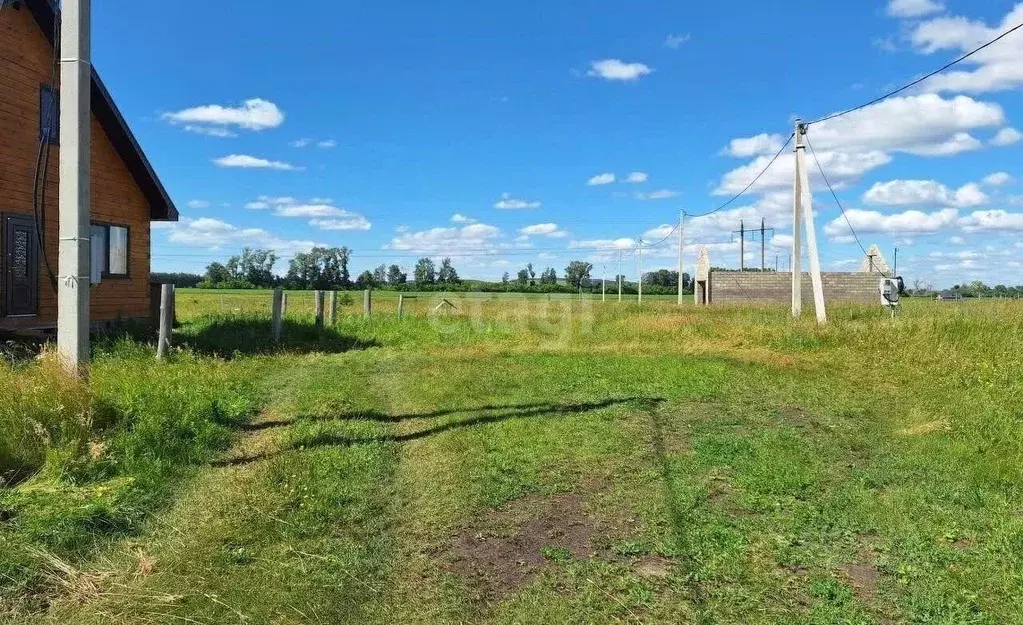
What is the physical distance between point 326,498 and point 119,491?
4.66ft

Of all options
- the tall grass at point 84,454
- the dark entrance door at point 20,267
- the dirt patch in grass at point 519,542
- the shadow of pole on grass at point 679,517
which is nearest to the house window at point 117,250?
the dark entrance door at point 20,267

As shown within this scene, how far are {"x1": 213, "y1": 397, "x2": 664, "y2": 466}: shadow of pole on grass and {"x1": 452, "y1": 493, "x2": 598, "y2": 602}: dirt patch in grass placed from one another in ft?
7.29

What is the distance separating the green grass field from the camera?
3523mm

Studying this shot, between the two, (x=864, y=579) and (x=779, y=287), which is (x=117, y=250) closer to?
(x=864, y=579)

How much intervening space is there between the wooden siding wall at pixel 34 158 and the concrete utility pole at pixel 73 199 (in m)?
6.63

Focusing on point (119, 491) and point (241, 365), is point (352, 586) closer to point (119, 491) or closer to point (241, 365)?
point (119, 491)

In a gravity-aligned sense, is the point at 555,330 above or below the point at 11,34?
below

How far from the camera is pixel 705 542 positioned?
4.19 metres

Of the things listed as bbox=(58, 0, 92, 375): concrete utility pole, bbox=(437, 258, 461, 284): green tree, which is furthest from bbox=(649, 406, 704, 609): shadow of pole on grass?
bbox=(437, 258, 461, 284): green tree

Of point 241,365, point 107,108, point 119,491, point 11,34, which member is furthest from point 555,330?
point 119,491

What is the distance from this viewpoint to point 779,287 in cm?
3675

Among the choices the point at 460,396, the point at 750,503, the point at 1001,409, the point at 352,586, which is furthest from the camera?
the point at 460,396

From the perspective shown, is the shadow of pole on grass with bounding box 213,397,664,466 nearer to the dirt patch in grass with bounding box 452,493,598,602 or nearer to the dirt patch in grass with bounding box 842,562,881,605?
the dirt patch in grass with bounding box 452,493,598,602

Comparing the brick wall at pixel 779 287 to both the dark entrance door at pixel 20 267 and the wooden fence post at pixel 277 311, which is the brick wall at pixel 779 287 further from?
the dark entrance door at pixel 20 267
